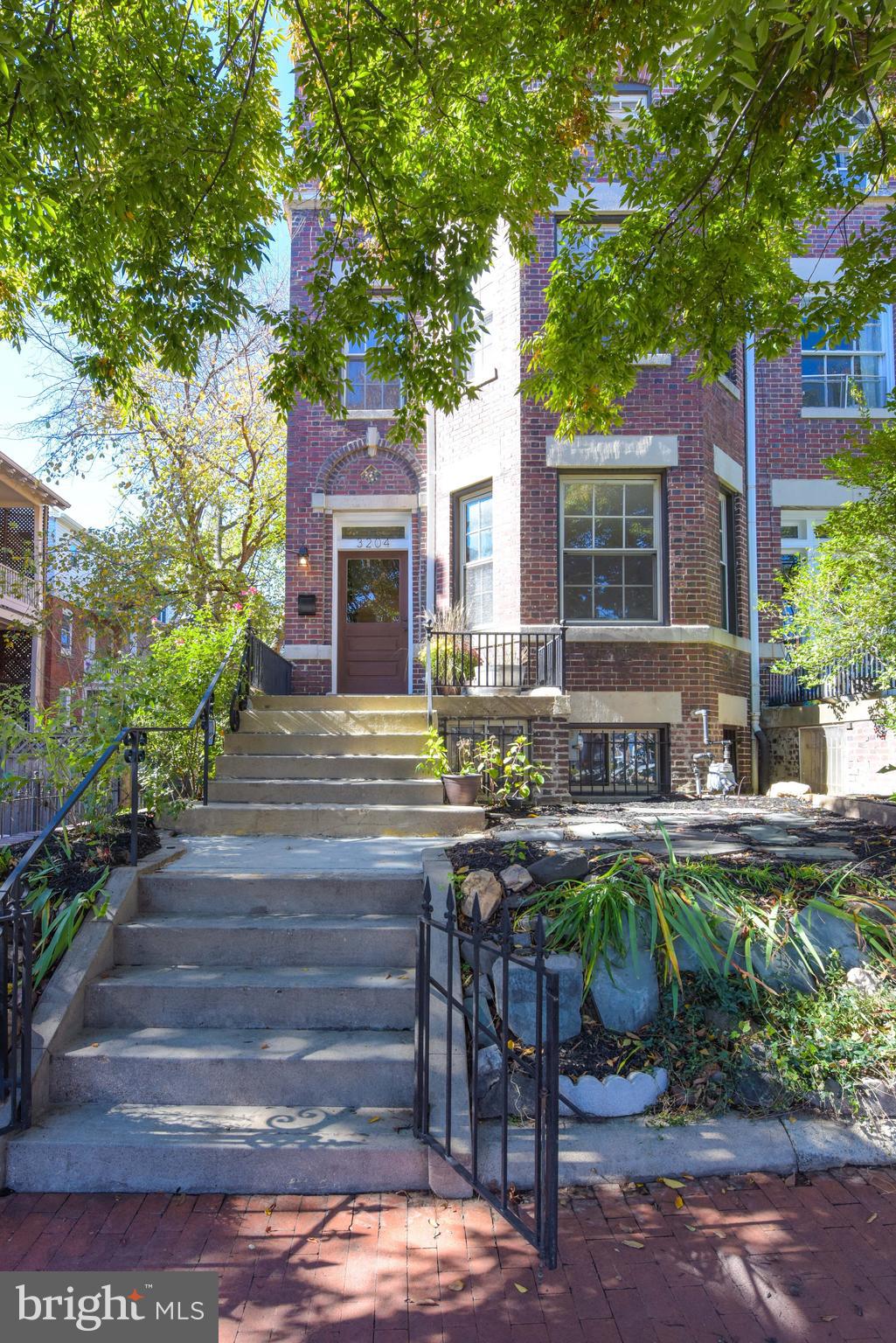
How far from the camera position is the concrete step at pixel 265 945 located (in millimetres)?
4383

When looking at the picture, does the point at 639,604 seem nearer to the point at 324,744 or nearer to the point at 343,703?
the point at 343,703

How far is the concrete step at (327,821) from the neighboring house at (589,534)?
199 cm

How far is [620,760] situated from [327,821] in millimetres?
4541

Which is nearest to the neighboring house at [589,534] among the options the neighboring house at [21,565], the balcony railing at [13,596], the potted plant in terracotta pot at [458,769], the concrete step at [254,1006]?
the potted plant in terracotta pot at [458,769]

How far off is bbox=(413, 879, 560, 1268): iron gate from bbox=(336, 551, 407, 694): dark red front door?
778cm

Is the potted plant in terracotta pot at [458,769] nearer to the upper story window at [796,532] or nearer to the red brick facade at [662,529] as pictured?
the red brick facade at [662,529]

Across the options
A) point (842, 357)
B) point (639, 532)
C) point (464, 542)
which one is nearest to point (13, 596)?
point (464, 542)

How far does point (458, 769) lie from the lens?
8.05m

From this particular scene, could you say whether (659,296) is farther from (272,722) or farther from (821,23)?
(272,722)

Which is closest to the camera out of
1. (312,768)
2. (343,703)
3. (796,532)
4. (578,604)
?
(312,768)

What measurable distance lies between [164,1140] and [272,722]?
→ 541 cm

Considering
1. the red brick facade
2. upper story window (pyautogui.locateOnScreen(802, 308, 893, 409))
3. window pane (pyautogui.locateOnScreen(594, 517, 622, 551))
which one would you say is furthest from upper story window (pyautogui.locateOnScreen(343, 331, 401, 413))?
upper story window (pyautogui.locateOnScreen(802, 308, 893, 409))

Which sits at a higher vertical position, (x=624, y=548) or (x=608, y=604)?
(x=624, y=548)

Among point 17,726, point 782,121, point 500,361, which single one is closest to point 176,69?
point 782,121
